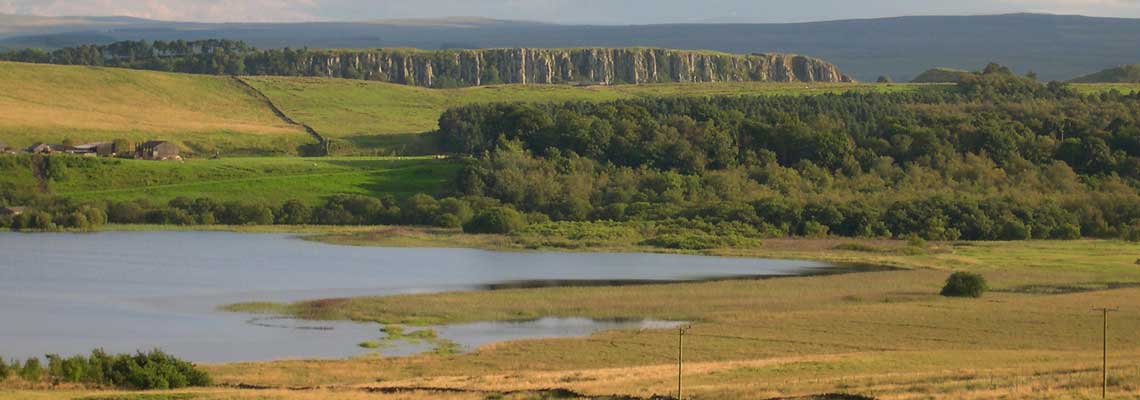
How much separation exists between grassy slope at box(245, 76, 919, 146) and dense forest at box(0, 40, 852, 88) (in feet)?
58.2

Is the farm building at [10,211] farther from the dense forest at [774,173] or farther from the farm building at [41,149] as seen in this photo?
the farm building at [41,149]

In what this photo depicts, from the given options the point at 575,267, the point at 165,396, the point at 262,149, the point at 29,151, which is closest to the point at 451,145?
the point at 262,149

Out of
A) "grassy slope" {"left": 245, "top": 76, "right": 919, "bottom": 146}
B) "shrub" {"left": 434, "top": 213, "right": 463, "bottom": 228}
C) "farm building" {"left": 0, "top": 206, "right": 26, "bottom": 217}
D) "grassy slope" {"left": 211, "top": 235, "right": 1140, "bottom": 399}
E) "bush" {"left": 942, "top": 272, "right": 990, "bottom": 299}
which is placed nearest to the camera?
"grassy slope" {"left": 211, "top": 235, "right": 1140, "bottom": 399}

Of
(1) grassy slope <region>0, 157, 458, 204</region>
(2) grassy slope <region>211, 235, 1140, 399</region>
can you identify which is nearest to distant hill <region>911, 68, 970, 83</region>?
(1) grassy slope <region>0, 157, 458, 204</region>

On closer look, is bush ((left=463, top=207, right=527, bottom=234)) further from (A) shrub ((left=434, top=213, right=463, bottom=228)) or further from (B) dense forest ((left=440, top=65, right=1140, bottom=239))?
(B) dense forest ((left=440, top=65, right=1140, bottom=239))

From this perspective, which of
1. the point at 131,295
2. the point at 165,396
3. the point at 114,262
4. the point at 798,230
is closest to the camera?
the point at 165,396

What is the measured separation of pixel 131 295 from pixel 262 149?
51.4m

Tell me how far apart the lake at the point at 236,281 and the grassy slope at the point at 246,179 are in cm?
887

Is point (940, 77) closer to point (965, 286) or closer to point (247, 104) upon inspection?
point (247, 104)

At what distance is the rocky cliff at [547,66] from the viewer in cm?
15450

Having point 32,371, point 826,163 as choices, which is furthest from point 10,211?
point 32,371

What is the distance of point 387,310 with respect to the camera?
4962 centimetres

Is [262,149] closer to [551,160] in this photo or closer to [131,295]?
[551,160]

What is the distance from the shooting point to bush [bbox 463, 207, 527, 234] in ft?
258
